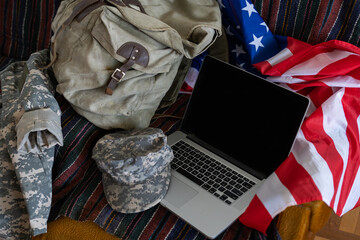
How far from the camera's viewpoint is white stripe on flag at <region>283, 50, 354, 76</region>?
998mm

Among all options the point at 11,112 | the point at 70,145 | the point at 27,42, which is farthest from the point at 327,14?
the point at 27,42

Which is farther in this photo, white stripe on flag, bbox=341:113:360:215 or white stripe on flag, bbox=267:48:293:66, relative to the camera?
white stripe on flag, bbox=267:48:293:66

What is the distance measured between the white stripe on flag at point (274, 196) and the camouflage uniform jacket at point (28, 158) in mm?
495

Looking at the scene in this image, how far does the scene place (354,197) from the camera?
928 millimetres

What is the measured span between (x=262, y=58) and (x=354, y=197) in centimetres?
45

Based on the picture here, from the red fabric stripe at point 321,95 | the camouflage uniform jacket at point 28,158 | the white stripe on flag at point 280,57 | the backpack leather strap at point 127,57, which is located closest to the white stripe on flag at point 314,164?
the red fabric stripe at point 321,95

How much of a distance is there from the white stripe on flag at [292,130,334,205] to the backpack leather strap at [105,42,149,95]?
44cm

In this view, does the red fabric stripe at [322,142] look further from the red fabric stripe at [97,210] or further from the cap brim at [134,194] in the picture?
the red fabric stripe at [97,210]

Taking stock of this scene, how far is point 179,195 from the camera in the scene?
95cm

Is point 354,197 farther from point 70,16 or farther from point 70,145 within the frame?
point 70,16

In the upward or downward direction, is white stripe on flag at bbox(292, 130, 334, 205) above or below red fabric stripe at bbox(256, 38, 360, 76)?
below

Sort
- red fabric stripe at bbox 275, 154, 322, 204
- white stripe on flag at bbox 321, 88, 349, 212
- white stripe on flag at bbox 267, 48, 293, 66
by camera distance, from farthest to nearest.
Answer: white stripe on flag at bbox 267, 48, 293, 66, white stripe on flag at bbox 321, 88, 349, 212, red fabric stripe at bbox 275, 154, 322, 204

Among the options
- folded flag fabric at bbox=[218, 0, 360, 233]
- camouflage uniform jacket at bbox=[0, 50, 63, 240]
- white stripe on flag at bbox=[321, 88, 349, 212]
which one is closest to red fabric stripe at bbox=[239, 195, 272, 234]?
folded flag fabric at bbox=[218, 0, 360, 233]

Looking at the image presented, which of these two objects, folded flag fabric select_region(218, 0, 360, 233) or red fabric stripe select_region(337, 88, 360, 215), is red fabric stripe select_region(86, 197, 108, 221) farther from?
red fabric stripe select_region(337, 88, 360, 215)
